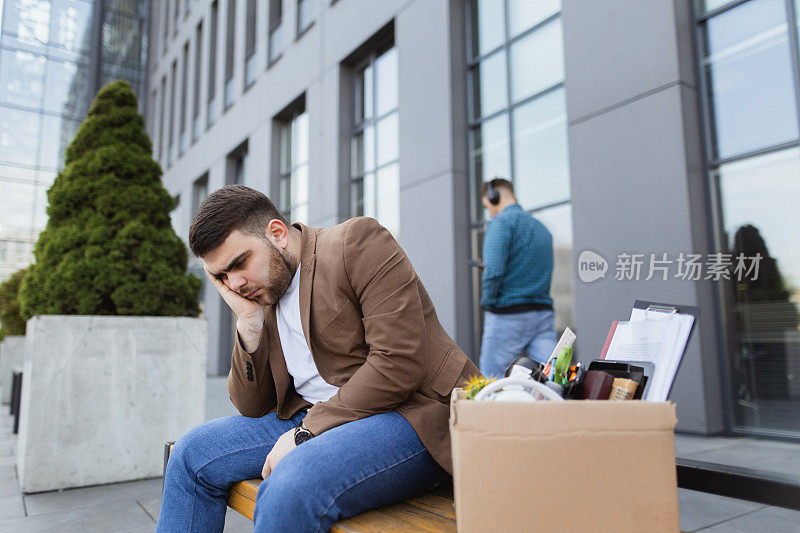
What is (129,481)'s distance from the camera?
3963 mm

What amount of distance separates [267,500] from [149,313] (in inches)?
129

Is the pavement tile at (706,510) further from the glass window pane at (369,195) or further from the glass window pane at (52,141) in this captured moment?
the glass window pane at (52,141)

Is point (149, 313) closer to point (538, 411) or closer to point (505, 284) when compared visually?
point (505, 284)

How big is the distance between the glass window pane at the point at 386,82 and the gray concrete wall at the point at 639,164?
12.9 feet

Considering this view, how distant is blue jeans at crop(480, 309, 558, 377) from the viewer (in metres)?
4.14

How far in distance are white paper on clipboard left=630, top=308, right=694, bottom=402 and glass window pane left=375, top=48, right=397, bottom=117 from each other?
843 centimetres

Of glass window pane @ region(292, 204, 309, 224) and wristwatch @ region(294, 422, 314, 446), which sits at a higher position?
glass window pane @ region(292, 204, 309, 224)

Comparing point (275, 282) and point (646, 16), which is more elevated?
point (646, 16)

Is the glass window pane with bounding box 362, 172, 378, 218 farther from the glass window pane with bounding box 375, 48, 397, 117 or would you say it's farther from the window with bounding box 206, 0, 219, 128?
the window with bounding box 206, 0, 219, 128

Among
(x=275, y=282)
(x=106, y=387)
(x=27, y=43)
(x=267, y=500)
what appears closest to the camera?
(x=267, y=500)

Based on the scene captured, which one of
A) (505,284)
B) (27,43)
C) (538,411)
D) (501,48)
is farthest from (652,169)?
(27,43)

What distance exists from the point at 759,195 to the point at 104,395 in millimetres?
5491

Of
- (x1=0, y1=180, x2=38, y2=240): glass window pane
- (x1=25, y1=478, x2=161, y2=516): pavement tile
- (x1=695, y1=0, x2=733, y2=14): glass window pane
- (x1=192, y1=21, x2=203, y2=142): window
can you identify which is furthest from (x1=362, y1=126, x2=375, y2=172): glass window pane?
(x1=0, y1=180, x2=38, y2=240): glass window pane

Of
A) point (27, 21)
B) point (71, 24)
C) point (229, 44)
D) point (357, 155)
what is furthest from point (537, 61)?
point (71, 24)
